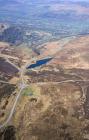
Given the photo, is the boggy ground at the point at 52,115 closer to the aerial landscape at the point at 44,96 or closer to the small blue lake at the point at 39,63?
the aerial landscape at the point at 44,96

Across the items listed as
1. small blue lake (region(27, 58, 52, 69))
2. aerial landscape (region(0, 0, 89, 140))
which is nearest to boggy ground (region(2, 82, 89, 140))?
aerial landscape (region(0, 0, 89, 140))

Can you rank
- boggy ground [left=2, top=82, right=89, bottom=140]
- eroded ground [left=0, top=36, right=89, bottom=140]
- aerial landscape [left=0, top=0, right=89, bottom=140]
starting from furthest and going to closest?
aerial landscape [left=0, top=0, right=89, bottom=140], eroded ground [left=0, top=36, right=89, bottom=140], boggy ground [left=2, top=82, right=89, bottom=140]

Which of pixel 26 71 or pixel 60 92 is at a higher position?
pixel 60 92

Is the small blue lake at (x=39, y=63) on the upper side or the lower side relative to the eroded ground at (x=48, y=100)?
lower

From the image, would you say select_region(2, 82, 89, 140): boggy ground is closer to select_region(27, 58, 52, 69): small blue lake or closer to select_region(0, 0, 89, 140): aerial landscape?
select_region(0, 0, 89, 140): aerial landscape

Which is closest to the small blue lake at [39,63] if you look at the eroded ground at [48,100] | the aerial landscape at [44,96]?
the aerial landscape at [44,96]

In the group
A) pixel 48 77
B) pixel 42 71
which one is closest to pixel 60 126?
pixel 48 77

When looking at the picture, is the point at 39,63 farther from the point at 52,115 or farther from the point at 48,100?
the point at 52,115

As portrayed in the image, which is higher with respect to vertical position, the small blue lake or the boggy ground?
the boggy ground

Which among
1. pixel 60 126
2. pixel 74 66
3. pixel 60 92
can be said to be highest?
pixel 60 126

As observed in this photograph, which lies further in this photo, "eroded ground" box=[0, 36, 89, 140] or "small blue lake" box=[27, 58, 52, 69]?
"small blue lake" box=[27, 58, 52, 69]

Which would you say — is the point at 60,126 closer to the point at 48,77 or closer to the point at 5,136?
the point at 5,136
